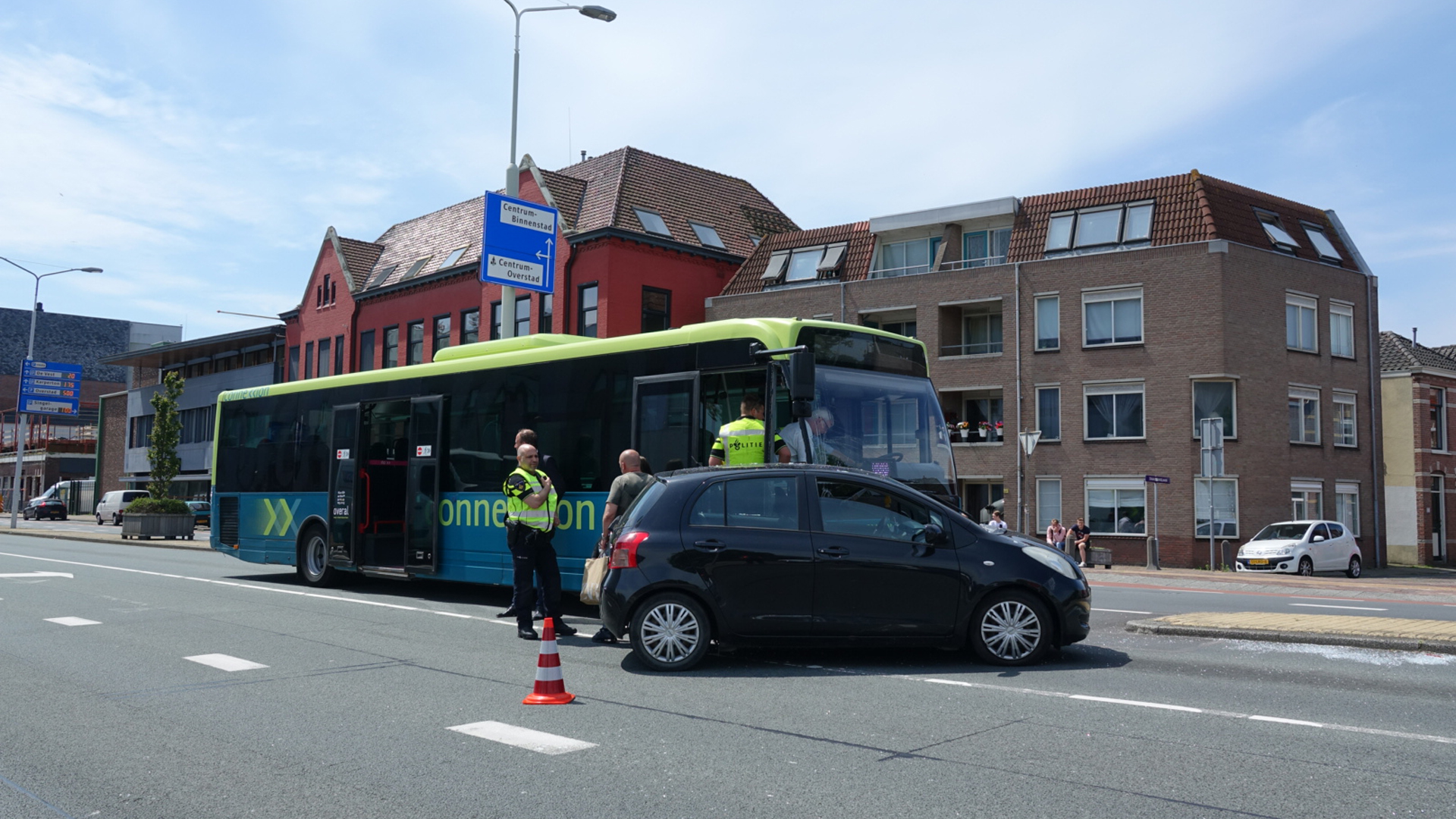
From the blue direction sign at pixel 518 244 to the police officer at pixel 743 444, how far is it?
8513 millimetres

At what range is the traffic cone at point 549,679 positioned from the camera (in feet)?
23.1

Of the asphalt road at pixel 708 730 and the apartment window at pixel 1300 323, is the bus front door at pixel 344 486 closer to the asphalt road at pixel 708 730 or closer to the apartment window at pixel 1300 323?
the asphalt road at pixel 708 730

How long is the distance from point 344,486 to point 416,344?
30220 millimetres

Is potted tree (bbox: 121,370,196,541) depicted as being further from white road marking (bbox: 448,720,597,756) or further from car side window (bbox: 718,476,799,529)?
white road marking (bbox: 448,720,597,756)

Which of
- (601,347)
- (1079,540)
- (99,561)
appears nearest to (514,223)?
(601,347)

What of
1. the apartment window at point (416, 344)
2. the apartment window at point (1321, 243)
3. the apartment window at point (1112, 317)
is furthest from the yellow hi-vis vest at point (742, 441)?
the apartment window at point (416, 344)

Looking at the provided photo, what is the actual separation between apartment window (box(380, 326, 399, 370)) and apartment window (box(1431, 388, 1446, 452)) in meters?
41.4

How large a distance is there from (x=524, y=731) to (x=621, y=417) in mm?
6169

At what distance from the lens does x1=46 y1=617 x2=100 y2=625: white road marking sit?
1116cm

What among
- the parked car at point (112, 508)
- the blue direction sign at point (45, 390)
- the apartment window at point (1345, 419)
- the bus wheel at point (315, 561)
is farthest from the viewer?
the parked car at point (112, 508)

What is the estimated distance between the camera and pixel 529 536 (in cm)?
1034

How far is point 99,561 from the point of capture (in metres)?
21.4

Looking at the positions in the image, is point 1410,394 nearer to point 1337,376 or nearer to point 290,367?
point 1337,376

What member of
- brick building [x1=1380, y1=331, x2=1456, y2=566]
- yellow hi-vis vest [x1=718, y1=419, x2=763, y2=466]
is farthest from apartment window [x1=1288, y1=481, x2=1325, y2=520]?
yellow hi-vis vest [x1=718, y1=419, x2=763, y2=466]
